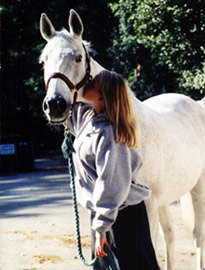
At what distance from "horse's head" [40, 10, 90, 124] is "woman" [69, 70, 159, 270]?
0.33 m

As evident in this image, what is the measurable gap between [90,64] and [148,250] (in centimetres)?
146

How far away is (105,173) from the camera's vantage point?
7.01 ft

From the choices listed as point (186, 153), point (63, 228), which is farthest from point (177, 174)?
point (63, 228)

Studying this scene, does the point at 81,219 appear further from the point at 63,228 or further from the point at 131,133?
the point at 131,133

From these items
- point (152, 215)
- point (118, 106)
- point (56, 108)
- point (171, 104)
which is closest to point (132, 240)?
point (152, 215)

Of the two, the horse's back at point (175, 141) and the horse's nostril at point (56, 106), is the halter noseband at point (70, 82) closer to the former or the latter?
the horse's nostril at point (56, 106)

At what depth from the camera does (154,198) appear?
3078 millimetres

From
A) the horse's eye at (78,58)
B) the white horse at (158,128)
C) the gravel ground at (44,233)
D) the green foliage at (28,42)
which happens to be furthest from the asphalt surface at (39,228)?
the green foliage at (28,42)

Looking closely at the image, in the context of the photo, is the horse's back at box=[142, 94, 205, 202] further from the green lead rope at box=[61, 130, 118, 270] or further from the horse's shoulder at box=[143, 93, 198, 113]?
the green lead rope at box=[61, 130, 118, 270]

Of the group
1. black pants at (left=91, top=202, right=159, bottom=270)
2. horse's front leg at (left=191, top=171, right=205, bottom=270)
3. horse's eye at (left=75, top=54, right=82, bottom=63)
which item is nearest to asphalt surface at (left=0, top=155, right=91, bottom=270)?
horse's front leg at (left=191, top=171, right=205, bottom=270)

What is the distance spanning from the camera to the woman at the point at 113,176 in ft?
7.09

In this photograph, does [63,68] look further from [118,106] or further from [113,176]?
[113,176]

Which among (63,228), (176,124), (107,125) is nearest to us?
(107,125)

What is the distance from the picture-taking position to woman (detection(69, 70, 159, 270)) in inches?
85.0
